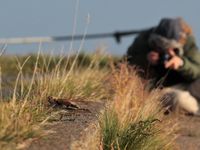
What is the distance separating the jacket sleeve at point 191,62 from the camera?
9555 millimetres

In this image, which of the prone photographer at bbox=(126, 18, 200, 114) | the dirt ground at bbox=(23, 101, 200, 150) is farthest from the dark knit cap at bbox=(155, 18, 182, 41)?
the dirt ground at bbox=(23, 101, 200, 150)

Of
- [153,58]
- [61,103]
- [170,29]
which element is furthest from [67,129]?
[170,29]

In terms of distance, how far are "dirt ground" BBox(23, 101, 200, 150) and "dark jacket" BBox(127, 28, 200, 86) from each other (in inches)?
61.6

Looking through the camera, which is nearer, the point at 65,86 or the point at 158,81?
the point at 65,86

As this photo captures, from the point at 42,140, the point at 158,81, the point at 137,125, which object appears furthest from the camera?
the point at 158,81

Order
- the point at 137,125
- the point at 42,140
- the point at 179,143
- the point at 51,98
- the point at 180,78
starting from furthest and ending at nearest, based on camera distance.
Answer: the point at 180,78 < the point at 179,143 < the point at 51,98 < the point at 137,125 < the point at 42,140

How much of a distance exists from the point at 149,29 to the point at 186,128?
2.53 m

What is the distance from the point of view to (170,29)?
9664 millimetres

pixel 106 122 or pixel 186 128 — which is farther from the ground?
pixel 106 122

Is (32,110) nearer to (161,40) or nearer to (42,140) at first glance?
(42,140)

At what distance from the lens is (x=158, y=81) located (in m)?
9.29

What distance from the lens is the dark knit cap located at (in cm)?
961

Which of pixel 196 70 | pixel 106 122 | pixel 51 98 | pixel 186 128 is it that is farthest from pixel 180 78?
pixel 106 122

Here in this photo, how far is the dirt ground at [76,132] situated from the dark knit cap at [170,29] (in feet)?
5.75
